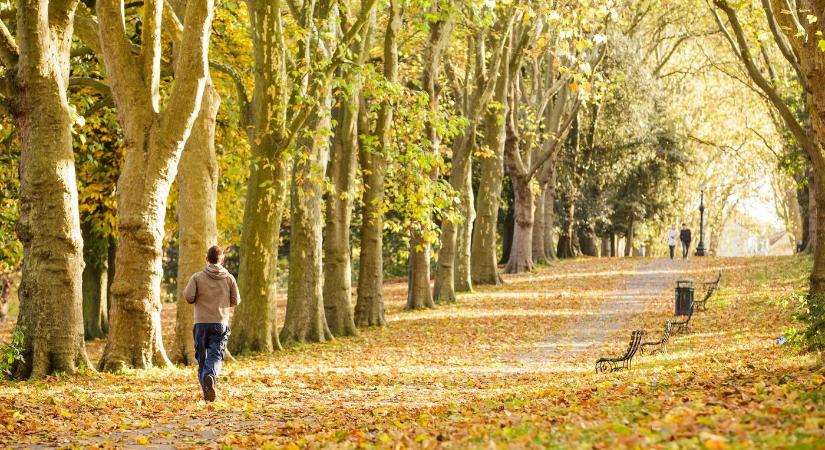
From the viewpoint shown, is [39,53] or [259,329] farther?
[259,329]

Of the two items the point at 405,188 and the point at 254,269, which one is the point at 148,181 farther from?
the point at 405,188

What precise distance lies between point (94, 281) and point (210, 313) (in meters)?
16.7

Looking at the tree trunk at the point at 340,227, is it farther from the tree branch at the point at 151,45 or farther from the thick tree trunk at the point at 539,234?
the thick tree trunk at the point at 539,234

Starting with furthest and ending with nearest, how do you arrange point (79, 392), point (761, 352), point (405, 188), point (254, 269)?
point (405, 188) → point (254, 269) → point (761, 352) → point (79, 392)

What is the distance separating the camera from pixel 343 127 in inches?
872

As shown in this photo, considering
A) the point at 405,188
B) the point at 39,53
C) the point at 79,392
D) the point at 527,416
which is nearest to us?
the point at 527,416

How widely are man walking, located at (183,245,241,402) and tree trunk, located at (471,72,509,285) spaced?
19876 millimetres

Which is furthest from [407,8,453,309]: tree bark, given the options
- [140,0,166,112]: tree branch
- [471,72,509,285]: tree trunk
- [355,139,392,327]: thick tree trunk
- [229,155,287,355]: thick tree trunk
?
[140,0,166,112]: tree branch

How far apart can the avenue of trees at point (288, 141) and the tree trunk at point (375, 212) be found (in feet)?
0.15

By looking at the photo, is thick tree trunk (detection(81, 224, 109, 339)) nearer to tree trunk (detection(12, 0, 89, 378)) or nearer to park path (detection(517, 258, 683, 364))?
park path (detection(517, 258, 683, 364))

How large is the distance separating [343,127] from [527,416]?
47.0ft

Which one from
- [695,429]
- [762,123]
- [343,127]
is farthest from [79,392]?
[762,123]

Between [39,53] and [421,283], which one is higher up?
[39,53]

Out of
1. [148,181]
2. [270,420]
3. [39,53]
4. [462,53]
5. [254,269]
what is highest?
[462,53]
